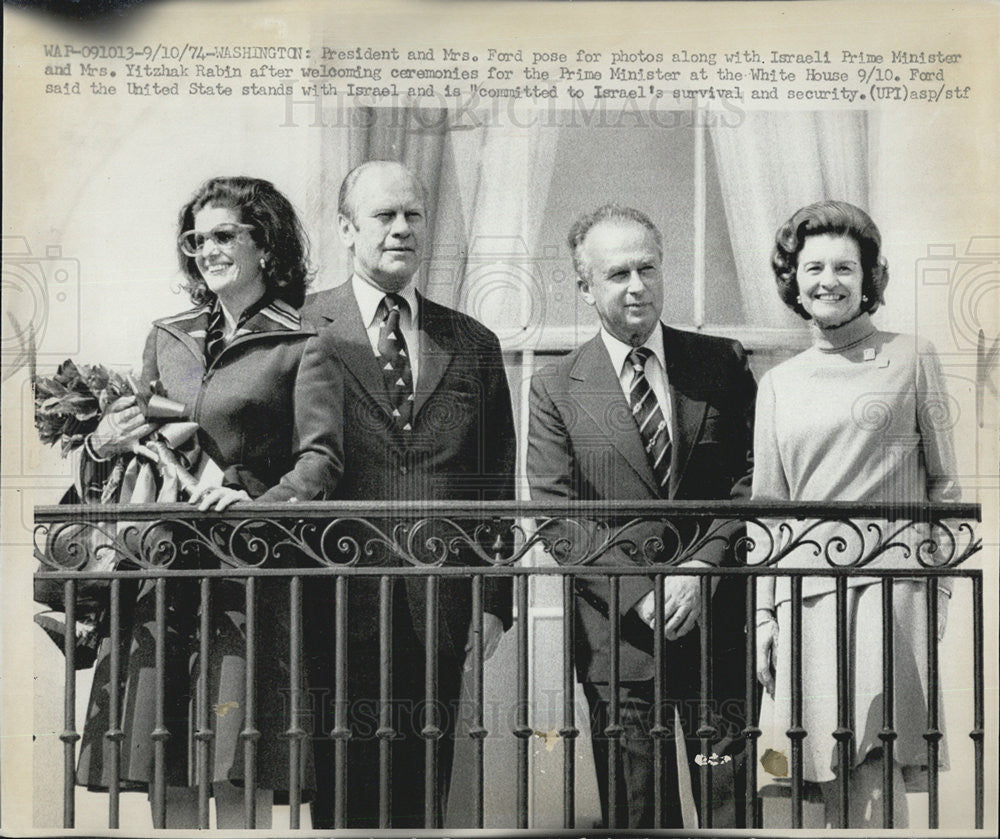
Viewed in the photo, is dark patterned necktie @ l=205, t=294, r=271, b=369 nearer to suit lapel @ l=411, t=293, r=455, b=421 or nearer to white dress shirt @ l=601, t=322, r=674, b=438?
suit lapel @ l=411, t=293, r=455, b=421

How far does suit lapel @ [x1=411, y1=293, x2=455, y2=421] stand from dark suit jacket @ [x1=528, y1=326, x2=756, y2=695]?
33cm

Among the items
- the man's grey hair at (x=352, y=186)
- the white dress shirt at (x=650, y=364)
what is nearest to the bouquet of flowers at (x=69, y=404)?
the man's grey hair at (x=352, y=186)

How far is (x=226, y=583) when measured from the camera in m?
4.16

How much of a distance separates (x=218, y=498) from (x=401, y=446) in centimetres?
64

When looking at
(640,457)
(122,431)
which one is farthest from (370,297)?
(640,457)

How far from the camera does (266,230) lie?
14.0 feet

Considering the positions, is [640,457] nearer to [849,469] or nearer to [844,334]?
[849,469]

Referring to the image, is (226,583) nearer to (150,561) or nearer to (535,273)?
(150,561)

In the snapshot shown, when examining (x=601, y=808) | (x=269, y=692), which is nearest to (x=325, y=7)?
(x=269, y=692)

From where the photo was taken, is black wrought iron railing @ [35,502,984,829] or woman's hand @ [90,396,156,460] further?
woman's hand @ [90,396,156,460]

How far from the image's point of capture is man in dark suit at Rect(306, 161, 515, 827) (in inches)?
165

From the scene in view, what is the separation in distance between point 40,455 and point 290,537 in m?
0.96

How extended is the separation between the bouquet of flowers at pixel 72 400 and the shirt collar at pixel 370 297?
0.86m

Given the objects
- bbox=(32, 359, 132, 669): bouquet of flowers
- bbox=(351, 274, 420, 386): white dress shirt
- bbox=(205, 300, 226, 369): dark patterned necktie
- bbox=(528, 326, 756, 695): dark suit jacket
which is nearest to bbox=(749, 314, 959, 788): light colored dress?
bbox=(528, 326, 756, 695): dark suit jacket
